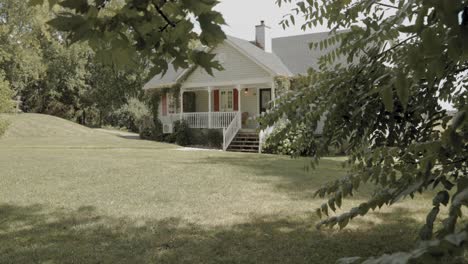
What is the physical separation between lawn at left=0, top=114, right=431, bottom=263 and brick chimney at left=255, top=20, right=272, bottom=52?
14157 millimetres

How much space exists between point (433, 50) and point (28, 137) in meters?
26.4

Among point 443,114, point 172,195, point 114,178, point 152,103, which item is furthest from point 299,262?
point 152,103

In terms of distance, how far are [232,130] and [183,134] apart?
2954 mm

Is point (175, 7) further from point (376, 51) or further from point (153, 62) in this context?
point (376, 51)

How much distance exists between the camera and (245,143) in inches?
755

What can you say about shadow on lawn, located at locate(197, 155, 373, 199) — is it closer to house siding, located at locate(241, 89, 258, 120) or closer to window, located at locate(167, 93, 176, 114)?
house siding, located at locate(241, 89, 258, 120)

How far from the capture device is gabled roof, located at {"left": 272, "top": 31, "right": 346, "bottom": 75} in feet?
69.2

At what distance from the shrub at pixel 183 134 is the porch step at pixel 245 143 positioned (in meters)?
2.97

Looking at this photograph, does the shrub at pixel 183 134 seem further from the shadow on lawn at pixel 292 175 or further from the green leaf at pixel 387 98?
the green leaf at pixel 387 98

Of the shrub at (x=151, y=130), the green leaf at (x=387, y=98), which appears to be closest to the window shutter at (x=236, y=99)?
the shrub at (x=151, y=130)

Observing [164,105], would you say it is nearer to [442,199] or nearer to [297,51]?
[297,51]

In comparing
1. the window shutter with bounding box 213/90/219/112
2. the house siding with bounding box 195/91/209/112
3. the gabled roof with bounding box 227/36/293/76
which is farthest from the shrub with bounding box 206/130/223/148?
the house siding with bounding box 195/91/209/112

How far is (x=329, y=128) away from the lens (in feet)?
10.2

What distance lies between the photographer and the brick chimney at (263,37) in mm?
23109
